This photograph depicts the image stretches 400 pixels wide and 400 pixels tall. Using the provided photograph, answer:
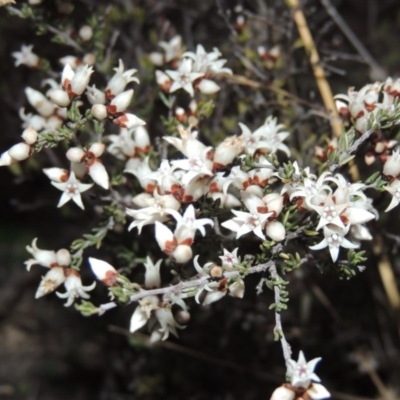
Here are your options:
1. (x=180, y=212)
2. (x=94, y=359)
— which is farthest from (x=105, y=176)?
(x=94, y=359)

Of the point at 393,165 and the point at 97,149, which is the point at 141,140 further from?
the point at 393,165

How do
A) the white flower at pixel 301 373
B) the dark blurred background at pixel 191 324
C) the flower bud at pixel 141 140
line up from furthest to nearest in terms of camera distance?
the dark blurred background at pixel 191 324 < the flower bud at pixel 141 140 < the white flower at pixel 301 373

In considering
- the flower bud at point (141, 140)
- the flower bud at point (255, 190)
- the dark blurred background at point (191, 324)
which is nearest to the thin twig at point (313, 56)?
the dark blurred background at point (191, 324)

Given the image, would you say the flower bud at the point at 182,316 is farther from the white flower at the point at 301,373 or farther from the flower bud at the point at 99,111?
the flower bud at the point at 99,111

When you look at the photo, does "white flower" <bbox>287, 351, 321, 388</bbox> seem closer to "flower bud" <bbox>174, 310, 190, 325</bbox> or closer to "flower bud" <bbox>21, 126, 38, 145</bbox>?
"flower bud" <bbox>174, 310, 190, 325</bbox>

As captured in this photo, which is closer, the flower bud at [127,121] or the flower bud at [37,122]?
the flower bud at [127,121]

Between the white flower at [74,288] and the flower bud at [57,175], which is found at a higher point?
the flower bud at [57,175]

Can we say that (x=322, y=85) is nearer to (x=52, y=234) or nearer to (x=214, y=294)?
(x=214, y=294)
